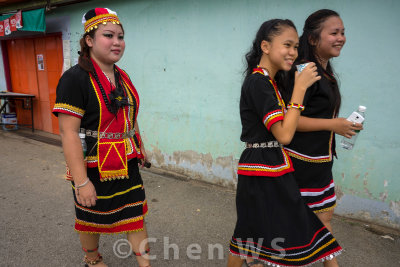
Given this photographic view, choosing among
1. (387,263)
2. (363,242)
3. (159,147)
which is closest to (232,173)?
(159,147)

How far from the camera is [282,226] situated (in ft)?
5.41

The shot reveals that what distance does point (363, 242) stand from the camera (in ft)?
9.39

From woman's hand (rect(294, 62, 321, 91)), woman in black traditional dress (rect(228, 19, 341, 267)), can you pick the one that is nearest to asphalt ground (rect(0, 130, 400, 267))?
woman in black traditional dress (rect(228, 19, 341, 267))

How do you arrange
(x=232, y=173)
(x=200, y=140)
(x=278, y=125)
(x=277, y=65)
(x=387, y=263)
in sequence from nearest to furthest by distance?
1. (x=278, y=125)
2. (x=277, y=65)
3. (x=387, y=263)
4. (x=232, y=173)
5. (x=200, y=140)

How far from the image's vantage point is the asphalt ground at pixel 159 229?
259cm

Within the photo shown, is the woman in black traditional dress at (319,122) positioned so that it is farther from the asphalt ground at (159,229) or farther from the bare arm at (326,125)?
the asphalt ground at (159,229)

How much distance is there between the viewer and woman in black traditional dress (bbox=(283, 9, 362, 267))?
1.78 m

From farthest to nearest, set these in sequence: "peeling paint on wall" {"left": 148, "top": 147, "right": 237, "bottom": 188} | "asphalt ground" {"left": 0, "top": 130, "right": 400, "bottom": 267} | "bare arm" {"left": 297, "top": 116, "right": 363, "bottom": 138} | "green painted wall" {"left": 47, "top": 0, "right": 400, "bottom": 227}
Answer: "peeling paint on wall" {"left": 148, "top": 147, "right": 237, "bottom": 188} < "green painted wall" {"left": 47, "top": 0, "right": 400, "bottom": 227} < "asphalt ground" {"left": 0, "top": 130, "right": 400, "bottom": 267} < "bare arm" {"left": 297, "top": 116, "right": 363, "bottom": 138}

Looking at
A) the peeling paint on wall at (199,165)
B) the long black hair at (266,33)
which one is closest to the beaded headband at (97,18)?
the long black hair at (266,33)

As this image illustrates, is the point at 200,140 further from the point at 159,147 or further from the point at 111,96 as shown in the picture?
the point at 111,96

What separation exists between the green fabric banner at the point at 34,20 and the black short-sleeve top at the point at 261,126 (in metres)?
5.40

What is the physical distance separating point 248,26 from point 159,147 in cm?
226

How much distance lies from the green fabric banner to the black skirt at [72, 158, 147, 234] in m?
4.95

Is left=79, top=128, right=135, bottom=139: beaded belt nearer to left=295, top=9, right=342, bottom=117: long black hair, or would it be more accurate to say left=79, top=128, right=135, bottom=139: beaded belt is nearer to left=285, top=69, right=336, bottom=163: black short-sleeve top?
left=285, top=69, right=336, bottom=163: black short-sleeve top
